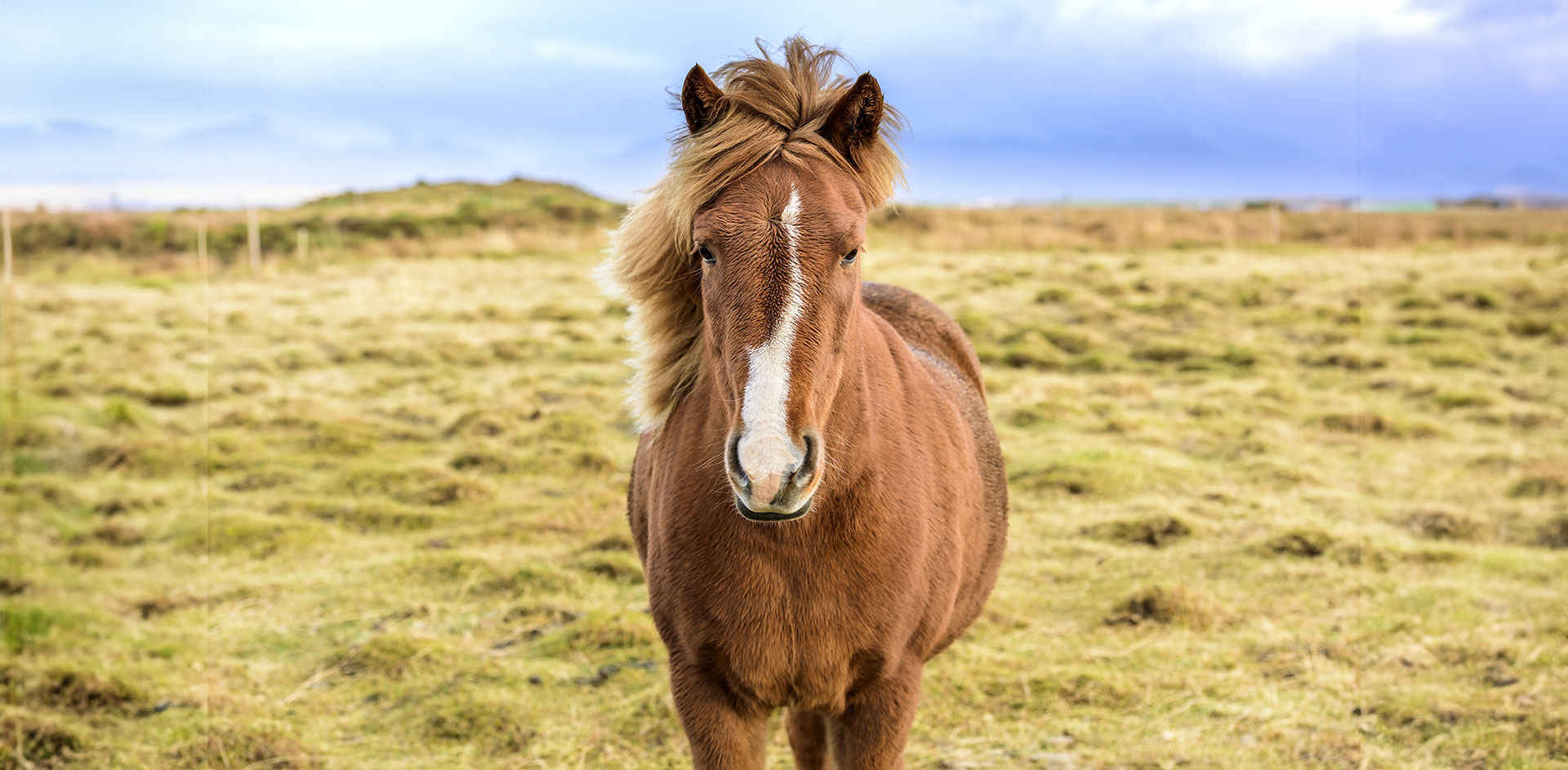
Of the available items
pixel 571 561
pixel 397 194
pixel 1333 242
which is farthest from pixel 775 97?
pixel 397 194

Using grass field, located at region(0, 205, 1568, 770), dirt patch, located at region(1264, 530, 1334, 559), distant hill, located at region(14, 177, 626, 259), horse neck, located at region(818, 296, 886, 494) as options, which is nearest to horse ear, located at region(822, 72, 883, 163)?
horse neck, located at region(818, 296, 886, 494)

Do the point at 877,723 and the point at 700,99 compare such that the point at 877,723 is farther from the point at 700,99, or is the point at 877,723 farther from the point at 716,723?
the point at 700,99

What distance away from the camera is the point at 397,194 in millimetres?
30844

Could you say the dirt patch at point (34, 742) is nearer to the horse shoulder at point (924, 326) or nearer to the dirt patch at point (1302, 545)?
the horse shoulder at point (924, 326)

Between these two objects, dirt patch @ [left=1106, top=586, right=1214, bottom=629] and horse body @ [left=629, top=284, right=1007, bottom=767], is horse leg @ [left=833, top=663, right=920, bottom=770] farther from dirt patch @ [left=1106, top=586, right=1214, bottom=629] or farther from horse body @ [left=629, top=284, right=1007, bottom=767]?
dirt patch @ [left=1106, top=586, right=1214, bottom=629]

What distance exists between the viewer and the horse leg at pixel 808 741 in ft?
10.8

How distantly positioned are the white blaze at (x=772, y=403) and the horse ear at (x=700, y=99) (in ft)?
1.40

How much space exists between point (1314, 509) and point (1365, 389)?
4093mm

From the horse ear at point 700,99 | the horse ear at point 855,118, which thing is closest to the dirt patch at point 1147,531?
the horse ear at point 855,118

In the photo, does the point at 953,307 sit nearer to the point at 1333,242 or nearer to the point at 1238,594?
the point at 1238,594

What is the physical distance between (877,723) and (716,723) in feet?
1.36

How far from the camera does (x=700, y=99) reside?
86.9 inches

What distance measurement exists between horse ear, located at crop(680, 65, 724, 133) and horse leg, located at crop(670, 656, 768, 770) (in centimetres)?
134

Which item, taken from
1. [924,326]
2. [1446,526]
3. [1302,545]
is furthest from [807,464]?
[1446,526]
